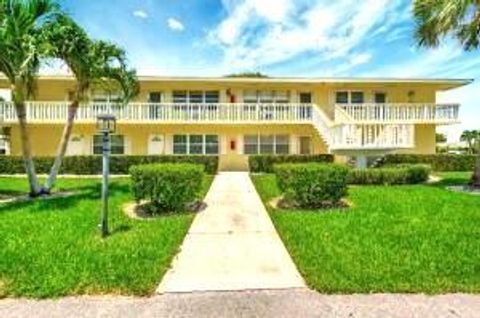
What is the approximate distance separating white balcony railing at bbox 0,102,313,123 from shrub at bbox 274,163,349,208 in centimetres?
1360

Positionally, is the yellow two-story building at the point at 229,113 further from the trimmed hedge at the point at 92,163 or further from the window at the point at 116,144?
the trimmed hedge at the point at 92,163

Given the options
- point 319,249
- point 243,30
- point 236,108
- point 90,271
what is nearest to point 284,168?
point 319,249

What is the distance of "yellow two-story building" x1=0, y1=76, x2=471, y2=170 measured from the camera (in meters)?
24.8

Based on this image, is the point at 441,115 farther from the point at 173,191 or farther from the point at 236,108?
the point at 173,191

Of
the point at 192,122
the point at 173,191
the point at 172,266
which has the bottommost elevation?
the point at 172,266

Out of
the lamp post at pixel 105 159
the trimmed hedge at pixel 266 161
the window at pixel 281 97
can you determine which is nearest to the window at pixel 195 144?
the trimmed hedge at pixel 266 161

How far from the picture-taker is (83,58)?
14.4 m

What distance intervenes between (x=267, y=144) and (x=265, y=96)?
2788 mm

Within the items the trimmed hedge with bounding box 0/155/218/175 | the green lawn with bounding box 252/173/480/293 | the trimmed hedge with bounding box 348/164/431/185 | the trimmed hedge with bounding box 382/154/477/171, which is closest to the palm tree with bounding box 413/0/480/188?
the trimmed hedge with bounding box 348/164/431/185

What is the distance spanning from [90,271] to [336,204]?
7.34m

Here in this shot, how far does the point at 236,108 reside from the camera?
25.4m

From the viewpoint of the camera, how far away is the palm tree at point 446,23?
15.3 m

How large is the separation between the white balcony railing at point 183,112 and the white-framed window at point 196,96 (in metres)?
2.03

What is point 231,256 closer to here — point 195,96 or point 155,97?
point 195,96
